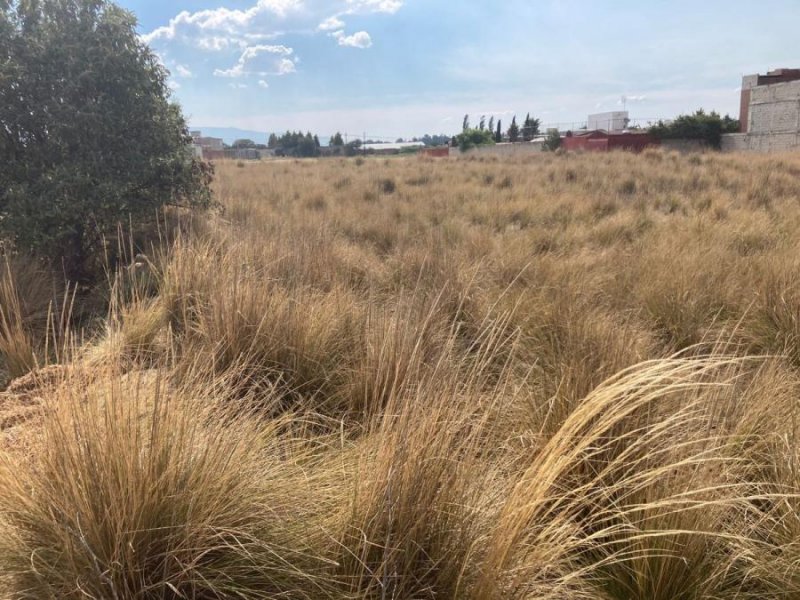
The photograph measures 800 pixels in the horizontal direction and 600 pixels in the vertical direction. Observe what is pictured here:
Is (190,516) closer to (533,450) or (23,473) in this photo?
(23,473)

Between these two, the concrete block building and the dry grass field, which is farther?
the concrete block building

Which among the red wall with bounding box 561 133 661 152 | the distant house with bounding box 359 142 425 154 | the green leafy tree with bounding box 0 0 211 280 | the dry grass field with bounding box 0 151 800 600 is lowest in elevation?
the dry grass field with bounding box 0 151 800 600

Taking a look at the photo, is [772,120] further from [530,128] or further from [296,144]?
[296,144]

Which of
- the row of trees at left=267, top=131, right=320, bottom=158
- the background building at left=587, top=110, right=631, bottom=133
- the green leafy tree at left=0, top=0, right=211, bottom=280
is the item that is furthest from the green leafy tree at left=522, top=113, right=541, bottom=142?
the green leafy tree at left=0, top=0, right=211, bottom=280

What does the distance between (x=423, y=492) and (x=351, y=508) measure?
24cm

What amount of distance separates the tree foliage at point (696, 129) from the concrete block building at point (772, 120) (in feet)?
3.85

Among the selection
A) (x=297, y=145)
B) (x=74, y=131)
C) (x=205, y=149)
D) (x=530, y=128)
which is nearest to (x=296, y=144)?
(x=297, y=145)

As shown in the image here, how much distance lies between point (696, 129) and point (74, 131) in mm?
46147

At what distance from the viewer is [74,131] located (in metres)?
5.65

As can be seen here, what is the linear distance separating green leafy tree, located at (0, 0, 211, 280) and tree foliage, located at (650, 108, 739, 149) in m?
44.5

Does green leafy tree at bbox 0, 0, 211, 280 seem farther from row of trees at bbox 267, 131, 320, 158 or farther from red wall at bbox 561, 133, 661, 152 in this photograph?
row of trees at bbox 267, 131, 320, 158

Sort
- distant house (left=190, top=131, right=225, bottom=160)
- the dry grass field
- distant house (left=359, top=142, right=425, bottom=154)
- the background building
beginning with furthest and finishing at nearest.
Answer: distant house (left=359, top=142, right=425, bottom=154), the background building, distant house (left=190, top=131, right=225, bottom=160), the dry grass field

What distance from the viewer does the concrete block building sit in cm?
3709

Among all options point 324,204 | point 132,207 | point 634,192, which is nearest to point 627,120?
point 634,192
